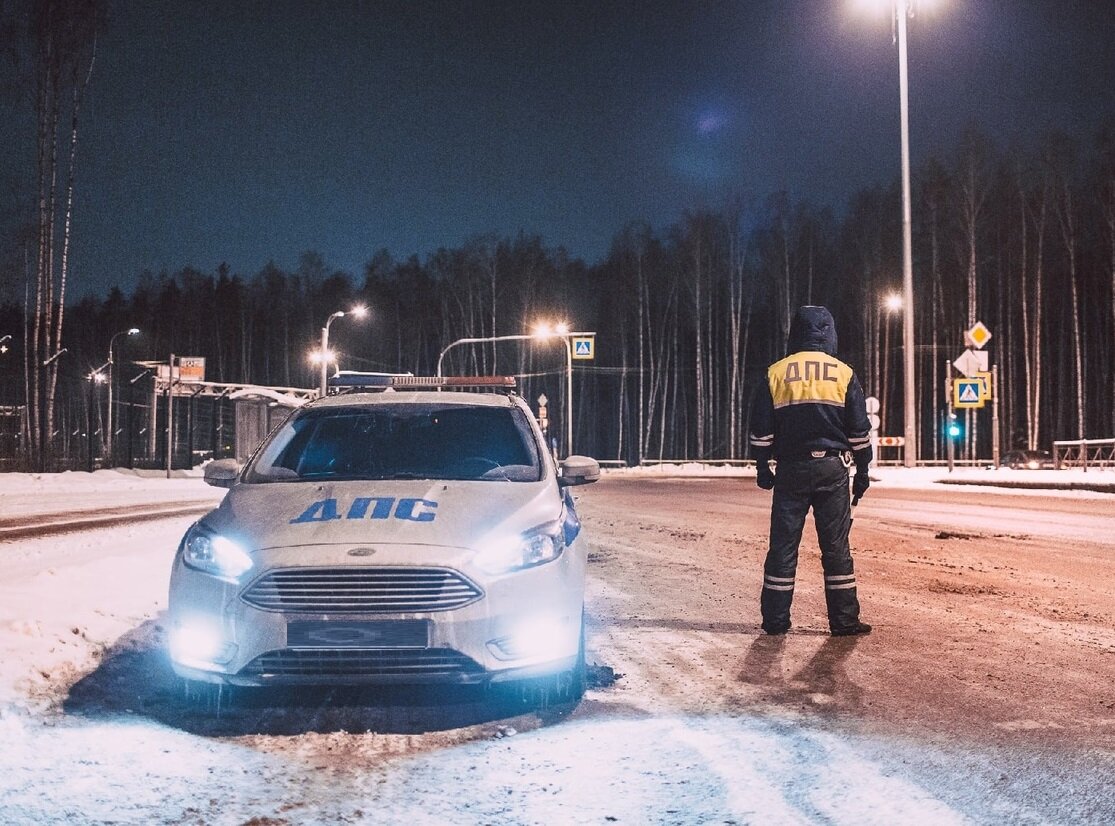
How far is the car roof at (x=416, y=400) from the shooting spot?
6.19m

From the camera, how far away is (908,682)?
512 centimetres

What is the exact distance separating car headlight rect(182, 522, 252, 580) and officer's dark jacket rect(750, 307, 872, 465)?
3270mm

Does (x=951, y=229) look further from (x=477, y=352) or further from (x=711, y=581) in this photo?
(x=711, y=581)

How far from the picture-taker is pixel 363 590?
414cm

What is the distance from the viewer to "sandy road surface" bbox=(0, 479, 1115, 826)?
3.36 meters

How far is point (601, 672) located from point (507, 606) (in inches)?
49.7

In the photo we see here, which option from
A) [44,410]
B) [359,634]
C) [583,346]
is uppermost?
[583,346]

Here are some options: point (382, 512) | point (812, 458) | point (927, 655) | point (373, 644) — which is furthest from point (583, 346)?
point (373, 644)

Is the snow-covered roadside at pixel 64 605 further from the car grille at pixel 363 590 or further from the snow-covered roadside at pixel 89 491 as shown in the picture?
the snow-covered roadside at pixel 89 491

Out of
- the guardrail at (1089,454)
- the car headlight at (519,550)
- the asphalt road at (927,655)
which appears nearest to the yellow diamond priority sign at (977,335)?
the guardrail at (1089,454)

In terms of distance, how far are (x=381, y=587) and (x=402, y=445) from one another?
6.23ft

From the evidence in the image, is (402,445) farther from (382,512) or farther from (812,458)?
(812,458)

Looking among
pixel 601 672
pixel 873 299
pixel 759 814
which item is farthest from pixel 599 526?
pixel 873 299

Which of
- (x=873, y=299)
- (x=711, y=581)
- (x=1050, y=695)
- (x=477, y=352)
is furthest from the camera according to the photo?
(x=477, y=352)
